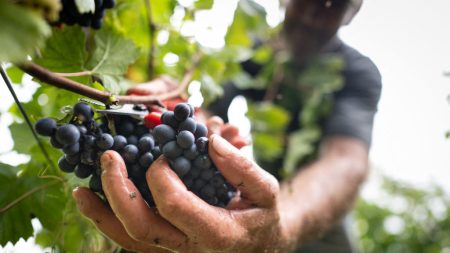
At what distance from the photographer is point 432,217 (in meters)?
7.24

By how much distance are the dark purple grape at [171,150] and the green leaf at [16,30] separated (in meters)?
0.27

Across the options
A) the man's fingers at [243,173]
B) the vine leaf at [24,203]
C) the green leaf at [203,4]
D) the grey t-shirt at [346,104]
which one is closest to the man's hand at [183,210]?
the man's fingers at [243,173]

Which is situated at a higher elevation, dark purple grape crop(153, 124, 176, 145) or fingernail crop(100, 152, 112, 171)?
dark purple grape crop(153, 124, 176, 145)

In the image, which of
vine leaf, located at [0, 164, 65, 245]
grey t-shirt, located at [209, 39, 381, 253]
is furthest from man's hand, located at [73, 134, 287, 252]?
grey t-shirt, located at [209, 39, 381, 253]

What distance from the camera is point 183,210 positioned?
593mm

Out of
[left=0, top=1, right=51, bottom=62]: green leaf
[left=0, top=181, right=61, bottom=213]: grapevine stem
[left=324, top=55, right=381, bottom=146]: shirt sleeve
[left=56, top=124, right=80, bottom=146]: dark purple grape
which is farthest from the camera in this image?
[left=324, top=55, right=381, bottom=146]: shirt sleeve

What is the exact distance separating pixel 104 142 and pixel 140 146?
7 cm

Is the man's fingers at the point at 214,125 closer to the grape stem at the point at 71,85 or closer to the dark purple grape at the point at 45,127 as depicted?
the grape stem at the point at 71,85

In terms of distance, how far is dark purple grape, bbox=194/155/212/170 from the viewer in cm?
66

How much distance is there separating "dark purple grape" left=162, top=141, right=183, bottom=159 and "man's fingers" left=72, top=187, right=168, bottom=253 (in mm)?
163

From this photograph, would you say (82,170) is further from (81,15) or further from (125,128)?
(81,15)

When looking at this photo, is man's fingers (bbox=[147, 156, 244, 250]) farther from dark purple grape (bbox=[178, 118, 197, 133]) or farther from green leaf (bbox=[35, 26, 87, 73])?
green leaf (bbox=[35, 26, 87, 73])

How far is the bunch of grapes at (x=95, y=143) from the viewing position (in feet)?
1.98

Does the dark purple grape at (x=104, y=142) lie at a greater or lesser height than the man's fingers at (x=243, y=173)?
greater
